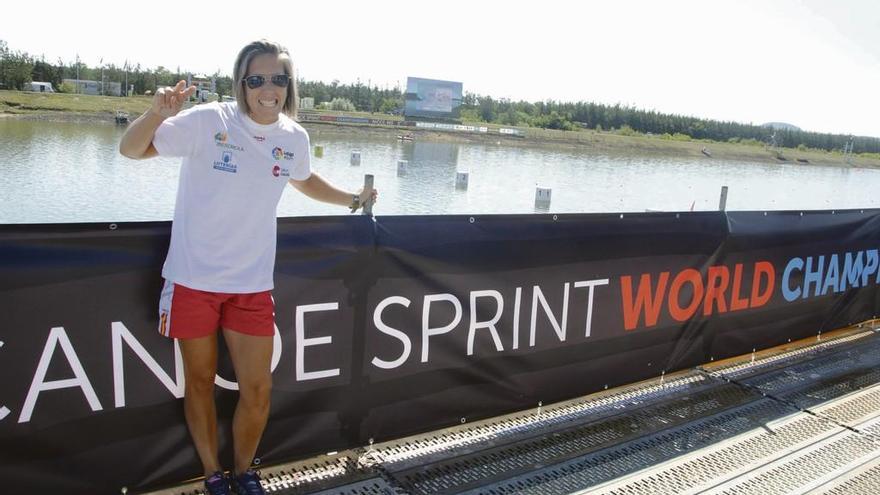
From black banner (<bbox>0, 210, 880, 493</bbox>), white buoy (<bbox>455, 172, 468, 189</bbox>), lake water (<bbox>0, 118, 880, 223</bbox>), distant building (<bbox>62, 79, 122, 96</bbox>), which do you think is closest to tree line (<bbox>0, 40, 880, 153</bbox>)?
distant building (<bbox>62, 79, 122, 96</bbox>)

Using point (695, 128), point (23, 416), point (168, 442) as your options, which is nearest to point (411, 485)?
point (168, 442)

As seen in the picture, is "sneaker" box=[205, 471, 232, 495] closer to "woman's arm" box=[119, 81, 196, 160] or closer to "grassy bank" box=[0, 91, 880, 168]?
"woman's arm" box=[119, 81, 196, 160]

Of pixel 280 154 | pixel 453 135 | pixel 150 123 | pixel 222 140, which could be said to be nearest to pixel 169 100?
pixel 150 123

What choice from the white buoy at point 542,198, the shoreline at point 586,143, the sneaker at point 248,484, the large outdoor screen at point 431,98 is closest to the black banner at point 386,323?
the sneaker at point 248,484

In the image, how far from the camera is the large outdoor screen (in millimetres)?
81438

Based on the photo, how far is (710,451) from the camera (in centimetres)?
391

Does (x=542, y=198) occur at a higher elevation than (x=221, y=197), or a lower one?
lower

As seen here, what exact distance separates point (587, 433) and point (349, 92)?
345 feet

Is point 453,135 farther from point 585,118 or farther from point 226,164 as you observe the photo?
point 226,164

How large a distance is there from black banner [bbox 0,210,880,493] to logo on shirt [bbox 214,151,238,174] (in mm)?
492

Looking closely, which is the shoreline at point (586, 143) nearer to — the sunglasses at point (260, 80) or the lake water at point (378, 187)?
the lake water at point (378, 187)

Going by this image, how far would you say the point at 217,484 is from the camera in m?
2.94

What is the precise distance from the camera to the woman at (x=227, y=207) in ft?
8.50

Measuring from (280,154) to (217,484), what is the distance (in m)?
1.45
